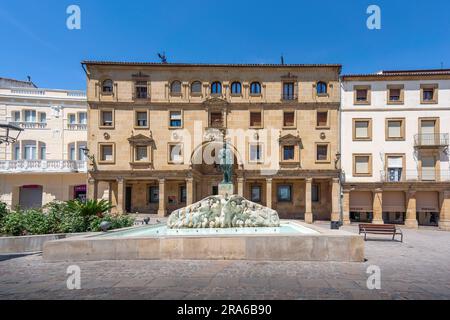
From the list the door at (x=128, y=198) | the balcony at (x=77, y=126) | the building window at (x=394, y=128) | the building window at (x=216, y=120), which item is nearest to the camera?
the building window at (x=394, y=128)

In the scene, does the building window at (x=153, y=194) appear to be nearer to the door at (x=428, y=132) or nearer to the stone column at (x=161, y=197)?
the stone column at (x=161, y=197)

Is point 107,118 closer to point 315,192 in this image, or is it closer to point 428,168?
point 315,192

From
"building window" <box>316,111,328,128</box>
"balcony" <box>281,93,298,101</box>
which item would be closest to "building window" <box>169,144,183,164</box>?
"balcony" <box>281,93,298,101</box>

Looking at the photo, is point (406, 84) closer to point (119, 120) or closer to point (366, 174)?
point (366, 174)

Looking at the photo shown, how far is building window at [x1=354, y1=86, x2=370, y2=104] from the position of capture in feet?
81.7

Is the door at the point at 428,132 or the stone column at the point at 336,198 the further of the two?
the stone column at the point at 336,198

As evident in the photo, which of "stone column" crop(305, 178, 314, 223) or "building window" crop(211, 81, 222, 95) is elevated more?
"building window" crop(211, 81, 222, 95)

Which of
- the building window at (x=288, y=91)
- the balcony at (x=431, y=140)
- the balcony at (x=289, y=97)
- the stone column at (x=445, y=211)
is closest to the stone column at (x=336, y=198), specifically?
the balcony at (x=431, y=140)

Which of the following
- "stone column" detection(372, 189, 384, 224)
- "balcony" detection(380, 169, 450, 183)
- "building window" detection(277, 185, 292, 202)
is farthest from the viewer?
"building window" detection(277, 185, 292, 202)

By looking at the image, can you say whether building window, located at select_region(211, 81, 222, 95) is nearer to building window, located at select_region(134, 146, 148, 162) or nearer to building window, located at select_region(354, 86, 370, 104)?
building window, located at select_region(134, 146, 148, 162)

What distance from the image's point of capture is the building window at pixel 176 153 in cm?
2502

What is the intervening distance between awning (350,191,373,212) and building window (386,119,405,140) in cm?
575

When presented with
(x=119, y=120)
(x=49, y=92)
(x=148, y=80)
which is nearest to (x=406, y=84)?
(x=148, y=80)

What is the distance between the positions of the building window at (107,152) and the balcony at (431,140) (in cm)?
2864
